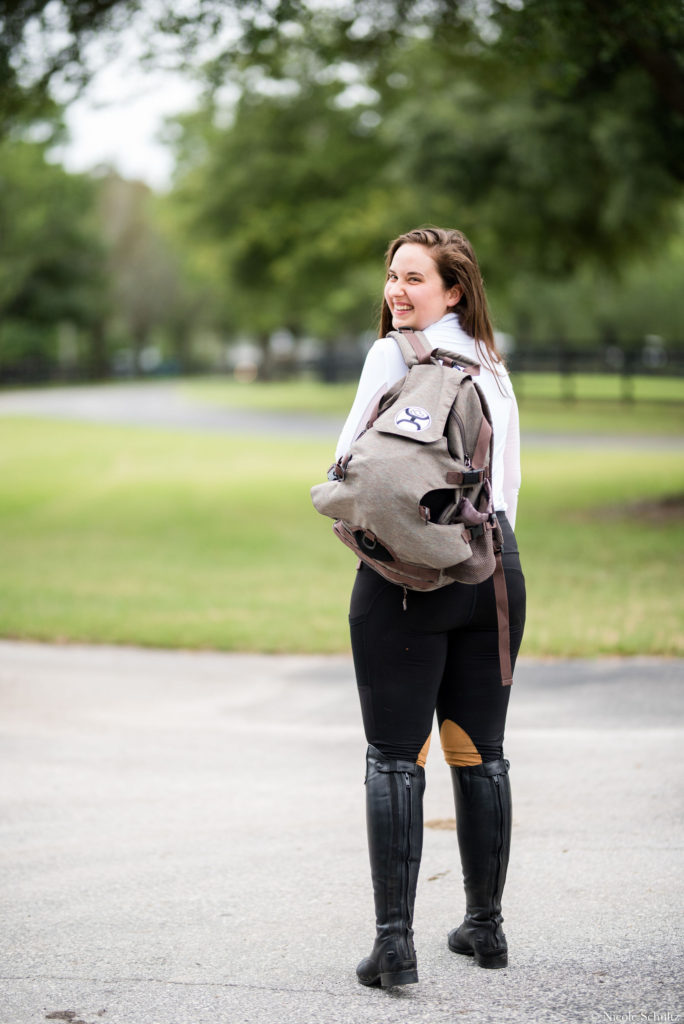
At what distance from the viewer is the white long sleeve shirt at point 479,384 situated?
2943 mm

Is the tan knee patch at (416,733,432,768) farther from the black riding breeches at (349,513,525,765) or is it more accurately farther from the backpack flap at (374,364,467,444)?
the backpack flap at (374,364,467,444)

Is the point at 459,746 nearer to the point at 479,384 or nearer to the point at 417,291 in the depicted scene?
the point at 479,384

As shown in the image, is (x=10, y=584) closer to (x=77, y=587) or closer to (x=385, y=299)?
(x=77, y=587)

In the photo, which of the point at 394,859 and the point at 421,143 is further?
the point at 421,143

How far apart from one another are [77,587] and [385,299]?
7244 millimetres

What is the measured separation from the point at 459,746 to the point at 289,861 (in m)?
1.16

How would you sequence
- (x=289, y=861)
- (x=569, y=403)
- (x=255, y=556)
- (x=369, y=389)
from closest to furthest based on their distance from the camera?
1. (x=369, y=389)
2. (x=289, y=861)
3. (x=255, y=556)
4. (x=569, y=403)

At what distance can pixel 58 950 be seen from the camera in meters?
3.35

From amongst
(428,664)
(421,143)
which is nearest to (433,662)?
(428,664)

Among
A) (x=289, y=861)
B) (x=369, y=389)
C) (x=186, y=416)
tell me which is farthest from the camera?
(x=186, y=416)

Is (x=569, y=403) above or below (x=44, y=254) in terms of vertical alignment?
below

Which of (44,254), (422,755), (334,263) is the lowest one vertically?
(422,755)

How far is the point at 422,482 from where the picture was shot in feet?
9.19

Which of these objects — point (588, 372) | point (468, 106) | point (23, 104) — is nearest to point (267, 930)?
point (23, 104)
